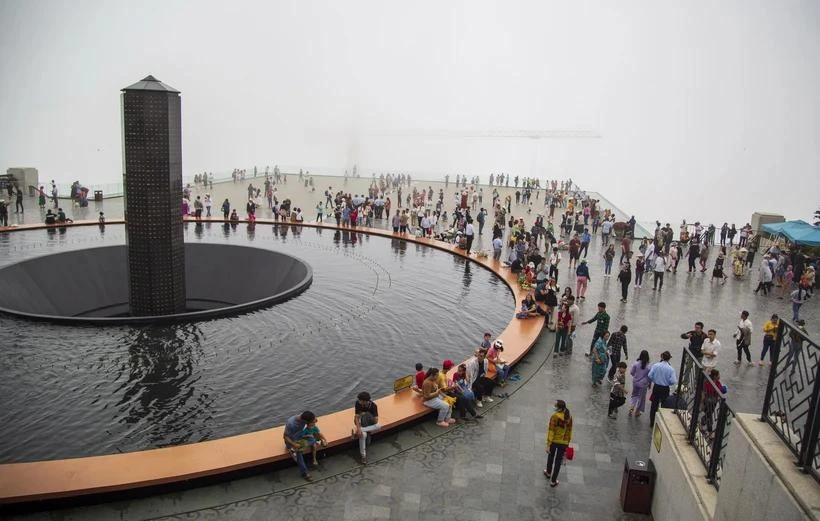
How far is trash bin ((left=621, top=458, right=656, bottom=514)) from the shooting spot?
796 centimetres

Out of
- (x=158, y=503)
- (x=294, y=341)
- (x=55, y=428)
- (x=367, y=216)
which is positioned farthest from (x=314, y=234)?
(x=158, y=503)

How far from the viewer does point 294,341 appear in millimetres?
13602

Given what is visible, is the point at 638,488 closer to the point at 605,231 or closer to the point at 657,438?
the point at 657,438

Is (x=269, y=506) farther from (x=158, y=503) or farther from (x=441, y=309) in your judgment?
(x=441, y=309)

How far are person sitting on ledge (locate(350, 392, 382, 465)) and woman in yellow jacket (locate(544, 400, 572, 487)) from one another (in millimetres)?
2596

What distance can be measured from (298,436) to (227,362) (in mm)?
4261

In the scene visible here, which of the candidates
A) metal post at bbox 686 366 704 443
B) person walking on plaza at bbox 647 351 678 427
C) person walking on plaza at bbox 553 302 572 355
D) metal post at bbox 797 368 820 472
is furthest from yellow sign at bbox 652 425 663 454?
person walking on plaza at bbox 553 302 572 355

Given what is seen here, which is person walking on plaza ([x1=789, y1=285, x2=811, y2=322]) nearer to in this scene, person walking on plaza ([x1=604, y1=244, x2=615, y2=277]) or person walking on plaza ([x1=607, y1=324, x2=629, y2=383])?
person walking on plaza ([x1=604, y1=244, x2=615, y2=277])

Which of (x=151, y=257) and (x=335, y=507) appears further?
(x=151, y=257)

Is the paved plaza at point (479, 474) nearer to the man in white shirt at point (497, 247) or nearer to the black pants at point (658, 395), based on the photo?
the black pants at point (658, 395)

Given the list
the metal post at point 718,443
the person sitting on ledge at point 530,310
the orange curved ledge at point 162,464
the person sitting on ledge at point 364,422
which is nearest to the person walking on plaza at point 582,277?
the person sitting on ledge at point 530,310

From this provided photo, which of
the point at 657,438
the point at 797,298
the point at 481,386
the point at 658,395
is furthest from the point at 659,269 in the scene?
the point at 657,438

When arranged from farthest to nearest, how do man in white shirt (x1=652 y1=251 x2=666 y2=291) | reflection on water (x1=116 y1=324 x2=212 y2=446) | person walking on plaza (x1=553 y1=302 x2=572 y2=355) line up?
man in white shirt (x1=652 y1=251 x2=666 y2=291)
person walking on plaza (x1=553 y1=302 x2=572 y2=355)
reflection on water (x1=116 y1=324 x2=212 y2=446)

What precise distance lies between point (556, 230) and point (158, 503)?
2566cm
